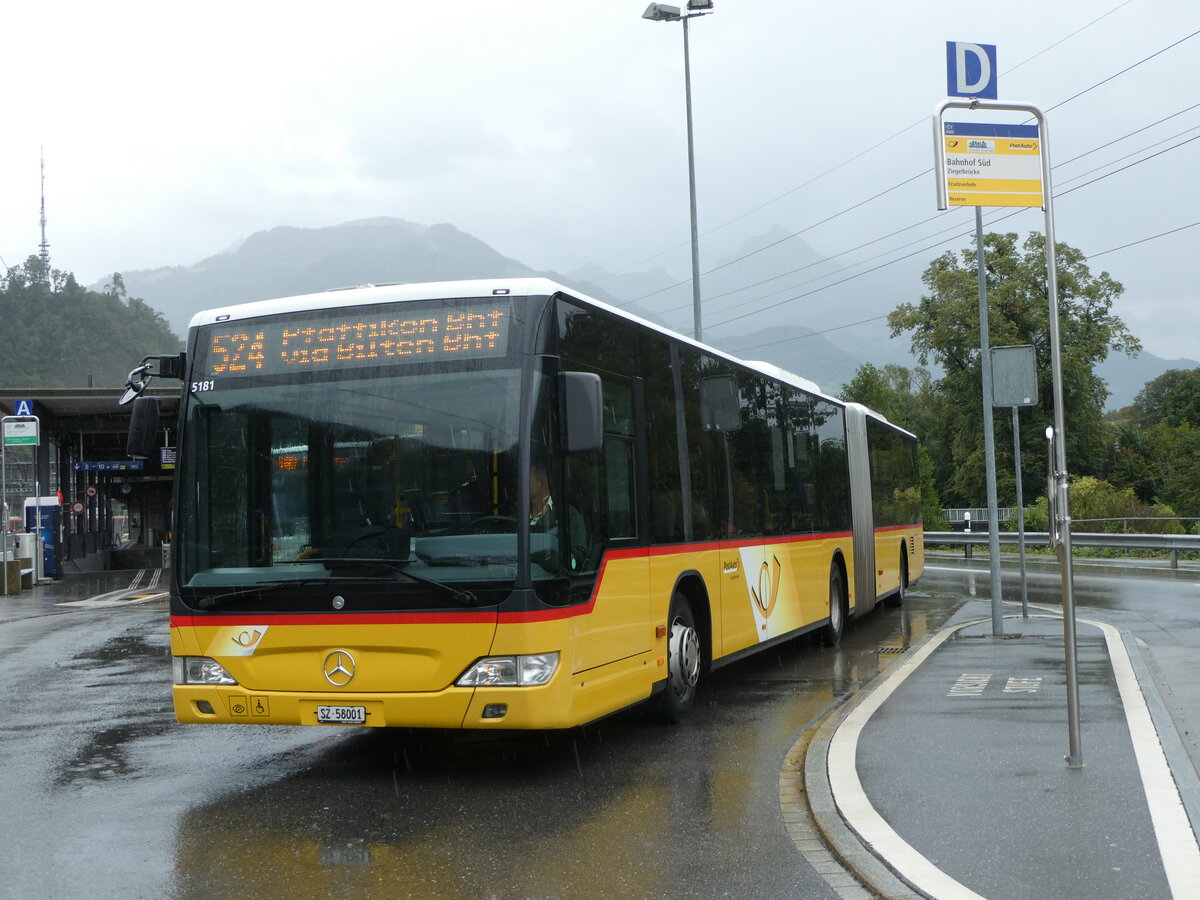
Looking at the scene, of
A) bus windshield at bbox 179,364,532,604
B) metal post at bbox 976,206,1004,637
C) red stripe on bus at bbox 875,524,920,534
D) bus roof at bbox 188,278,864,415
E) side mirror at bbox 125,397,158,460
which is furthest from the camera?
red stripe on bus at bbox 875,524,920,534

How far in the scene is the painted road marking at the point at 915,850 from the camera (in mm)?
5012

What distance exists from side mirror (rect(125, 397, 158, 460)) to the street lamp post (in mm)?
18422

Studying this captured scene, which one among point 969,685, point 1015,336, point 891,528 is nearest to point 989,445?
point 891,528

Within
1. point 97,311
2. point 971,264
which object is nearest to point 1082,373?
point 971,264

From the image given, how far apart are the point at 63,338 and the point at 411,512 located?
98.3 metres

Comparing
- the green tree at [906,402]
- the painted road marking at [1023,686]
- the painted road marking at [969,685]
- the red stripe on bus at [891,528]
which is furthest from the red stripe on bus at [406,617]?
the green tree at [906,402]

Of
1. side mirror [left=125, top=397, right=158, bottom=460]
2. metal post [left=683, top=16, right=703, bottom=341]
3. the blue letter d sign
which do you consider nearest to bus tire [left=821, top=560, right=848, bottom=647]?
the blue letter d sign

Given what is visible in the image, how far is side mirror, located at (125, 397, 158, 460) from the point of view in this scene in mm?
7695

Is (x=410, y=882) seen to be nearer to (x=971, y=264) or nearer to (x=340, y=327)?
(x=340, y=327)

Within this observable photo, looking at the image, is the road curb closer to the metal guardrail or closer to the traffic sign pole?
the traffic sign pole

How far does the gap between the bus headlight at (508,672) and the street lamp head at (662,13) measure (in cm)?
2116

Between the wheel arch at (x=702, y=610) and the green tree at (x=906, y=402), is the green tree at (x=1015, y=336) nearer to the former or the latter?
the green tree at (x=906, y=402)

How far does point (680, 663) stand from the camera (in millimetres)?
9156

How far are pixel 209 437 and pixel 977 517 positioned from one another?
2531 inches
